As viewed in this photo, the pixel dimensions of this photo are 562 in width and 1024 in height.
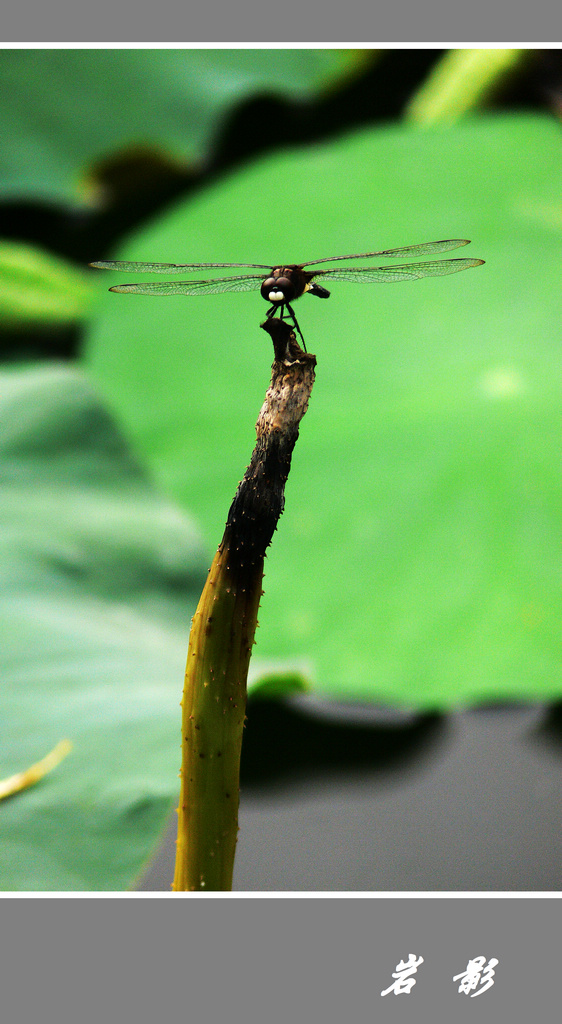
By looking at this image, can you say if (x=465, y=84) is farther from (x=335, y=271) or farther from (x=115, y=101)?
(x=335, y=271)

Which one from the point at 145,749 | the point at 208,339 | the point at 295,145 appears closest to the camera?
the point at 145,749

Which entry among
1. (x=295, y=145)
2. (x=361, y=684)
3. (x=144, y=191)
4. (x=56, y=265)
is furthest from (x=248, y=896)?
(x=295, y=145)

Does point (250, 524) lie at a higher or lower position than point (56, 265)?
lower

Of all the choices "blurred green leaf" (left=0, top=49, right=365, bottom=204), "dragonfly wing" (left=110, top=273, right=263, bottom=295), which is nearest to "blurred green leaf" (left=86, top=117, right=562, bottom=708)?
"blurred green leaf" (left=0, top=49, right=365, bottom=204)

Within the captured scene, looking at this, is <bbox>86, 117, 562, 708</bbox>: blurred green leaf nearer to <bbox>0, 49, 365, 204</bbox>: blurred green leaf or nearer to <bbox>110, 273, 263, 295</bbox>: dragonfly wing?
<bbox>0, 49, 365, 204</bbox>: blurred green leaf

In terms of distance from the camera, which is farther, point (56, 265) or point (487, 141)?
point (487, 141)
